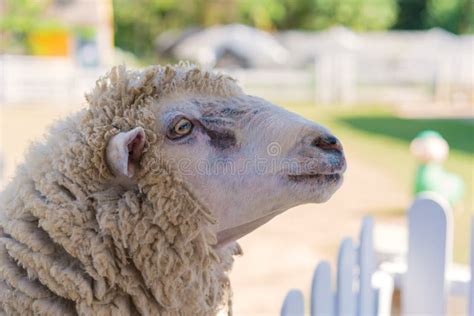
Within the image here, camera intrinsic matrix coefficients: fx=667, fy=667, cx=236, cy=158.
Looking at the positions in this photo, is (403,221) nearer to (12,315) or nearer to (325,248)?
(325,248)

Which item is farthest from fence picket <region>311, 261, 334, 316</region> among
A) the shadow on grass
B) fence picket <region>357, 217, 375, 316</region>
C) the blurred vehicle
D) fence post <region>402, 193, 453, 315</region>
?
the blurred vehicle

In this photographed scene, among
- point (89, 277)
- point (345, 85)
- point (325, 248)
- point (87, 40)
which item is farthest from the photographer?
point (87, 40)

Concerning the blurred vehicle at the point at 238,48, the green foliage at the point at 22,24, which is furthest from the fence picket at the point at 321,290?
the green foliage at the point at 22,24

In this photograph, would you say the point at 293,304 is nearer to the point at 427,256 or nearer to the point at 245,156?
the point at 245,156

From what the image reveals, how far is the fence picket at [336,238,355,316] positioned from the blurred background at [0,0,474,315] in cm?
69

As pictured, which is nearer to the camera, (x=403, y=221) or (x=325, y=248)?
(x=325, y=248)

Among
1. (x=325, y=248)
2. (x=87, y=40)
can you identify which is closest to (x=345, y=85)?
(x=87, y=40)

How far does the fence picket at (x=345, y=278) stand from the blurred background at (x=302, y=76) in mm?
692

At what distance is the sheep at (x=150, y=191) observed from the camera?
1295 mm

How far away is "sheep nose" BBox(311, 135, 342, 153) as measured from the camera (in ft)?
4.45

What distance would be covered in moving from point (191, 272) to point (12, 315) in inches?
14.1

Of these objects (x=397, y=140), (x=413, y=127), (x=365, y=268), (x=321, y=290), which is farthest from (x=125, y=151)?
(x=413, y=127)

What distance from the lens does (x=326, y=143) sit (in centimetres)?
137

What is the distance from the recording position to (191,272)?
1366mm
